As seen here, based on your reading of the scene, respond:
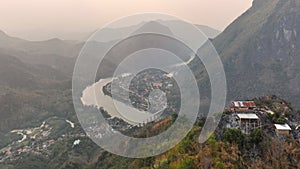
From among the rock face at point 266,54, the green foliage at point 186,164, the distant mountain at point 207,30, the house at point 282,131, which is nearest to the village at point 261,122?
the house at point 282,131

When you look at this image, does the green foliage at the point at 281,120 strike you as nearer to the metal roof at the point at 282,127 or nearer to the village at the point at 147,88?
the metal roof at the point at 282,127

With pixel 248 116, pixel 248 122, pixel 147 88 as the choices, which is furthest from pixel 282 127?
pixel 147 88

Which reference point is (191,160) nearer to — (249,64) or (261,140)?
(261,140)

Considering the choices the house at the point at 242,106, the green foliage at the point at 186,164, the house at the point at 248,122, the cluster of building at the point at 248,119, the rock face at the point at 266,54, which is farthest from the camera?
the rock face at the point at 266,54

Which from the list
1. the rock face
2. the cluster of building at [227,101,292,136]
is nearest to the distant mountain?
the cluster of building at [227,101,292,136]

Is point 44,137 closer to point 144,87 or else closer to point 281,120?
point 144,87

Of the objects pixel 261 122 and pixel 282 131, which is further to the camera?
pixel 261 122
